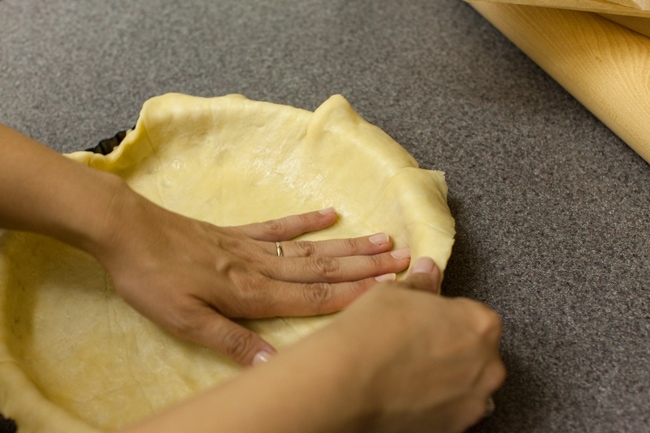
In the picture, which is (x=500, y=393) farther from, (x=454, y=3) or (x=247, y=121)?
(x=454, y=3)

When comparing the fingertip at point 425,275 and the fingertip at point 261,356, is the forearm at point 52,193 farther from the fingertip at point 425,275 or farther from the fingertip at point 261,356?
the fingertip at point 425,275

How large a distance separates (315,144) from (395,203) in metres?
0.21

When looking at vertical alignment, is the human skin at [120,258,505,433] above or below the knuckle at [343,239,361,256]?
above

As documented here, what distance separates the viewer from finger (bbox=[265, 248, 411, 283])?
33.8 inches

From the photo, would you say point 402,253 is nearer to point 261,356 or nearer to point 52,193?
point 261,356

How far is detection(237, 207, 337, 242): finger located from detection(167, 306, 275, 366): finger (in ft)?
0.65

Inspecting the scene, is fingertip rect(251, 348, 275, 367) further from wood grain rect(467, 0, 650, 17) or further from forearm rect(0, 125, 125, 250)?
wood grain rect(467, 0, 650, 17)

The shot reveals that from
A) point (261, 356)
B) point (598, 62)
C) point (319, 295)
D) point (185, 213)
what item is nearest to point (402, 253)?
point (319, 295)

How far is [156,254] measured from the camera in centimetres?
76

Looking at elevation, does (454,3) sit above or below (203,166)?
above

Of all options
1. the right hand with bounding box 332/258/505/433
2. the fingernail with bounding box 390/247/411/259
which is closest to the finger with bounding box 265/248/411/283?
the fingernail with bounding box 390/247/411/259

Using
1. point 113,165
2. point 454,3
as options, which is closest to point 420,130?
point 454,3

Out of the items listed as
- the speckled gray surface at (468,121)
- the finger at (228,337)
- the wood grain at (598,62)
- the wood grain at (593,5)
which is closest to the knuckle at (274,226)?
the finger at (228,337)

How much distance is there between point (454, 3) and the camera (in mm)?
1600
